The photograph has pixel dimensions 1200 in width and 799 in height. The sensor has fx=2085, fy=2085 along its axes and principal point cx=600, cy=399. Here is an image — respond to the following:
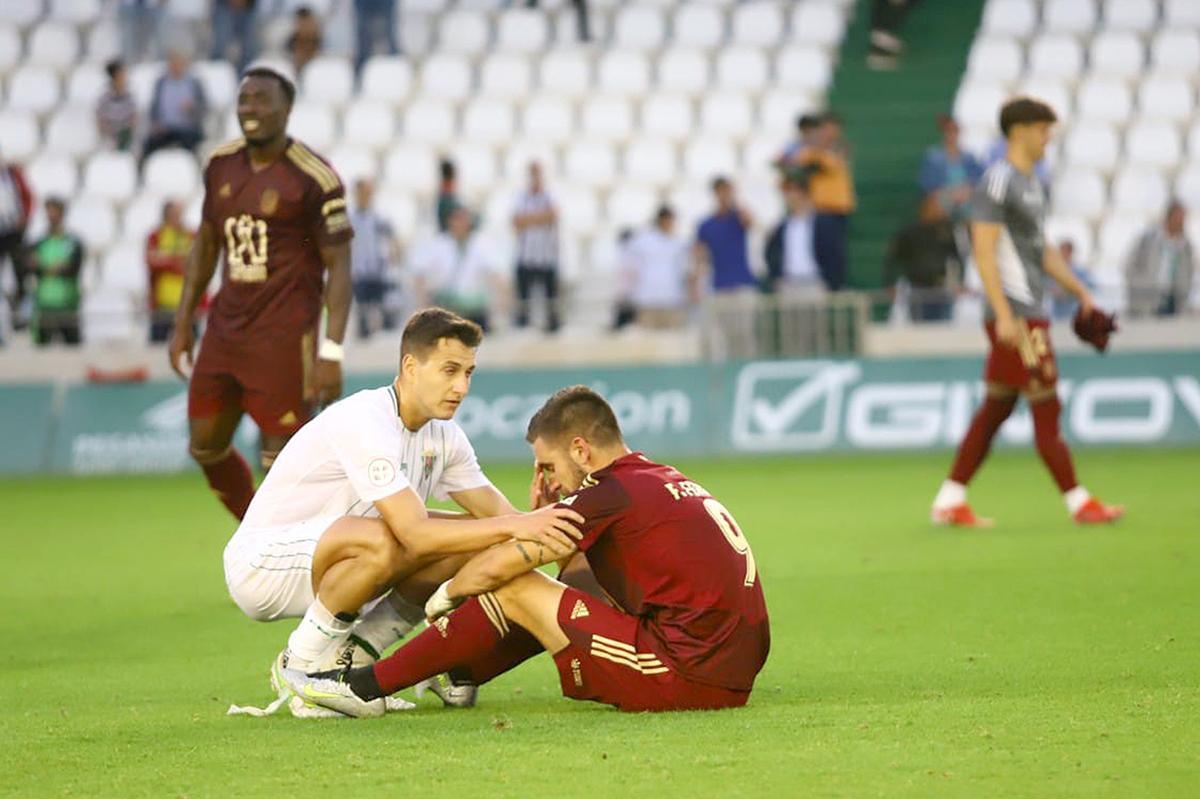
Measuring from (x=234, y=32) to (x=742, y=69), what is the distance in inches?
248

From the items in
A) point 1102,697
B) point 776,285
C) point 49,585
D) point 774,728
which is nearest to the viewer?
point 774,728

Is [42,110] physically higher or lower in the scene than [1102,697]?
higher

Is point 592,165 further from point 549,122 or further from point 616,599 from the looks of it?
point 616,599

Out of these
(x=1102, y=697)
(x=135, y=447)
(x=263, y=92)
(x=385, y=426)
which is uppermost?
(x=263, y=92)

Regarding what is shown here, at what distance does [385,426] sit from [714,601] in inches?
49.6

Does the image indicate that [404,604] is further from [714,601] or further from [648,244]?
[648,244]

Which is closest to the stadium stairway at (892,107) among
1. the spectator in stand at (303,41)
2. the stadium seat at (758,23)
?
the stadium seat at (758,23)

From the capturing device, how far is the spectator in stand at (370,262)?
797 inches

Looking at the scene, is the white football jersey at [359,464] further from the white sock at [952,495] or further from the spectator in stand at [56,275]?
the spectator in stand at [56,275]

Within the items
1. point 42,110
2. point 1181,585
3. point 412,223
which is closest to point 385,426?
point 1181,585

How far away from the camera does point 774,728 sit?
6.26m

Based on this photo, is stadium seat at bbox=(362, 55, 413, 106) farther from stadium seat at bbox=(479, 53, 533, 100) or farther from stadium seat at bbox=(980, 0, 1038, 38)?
stadium seat at bbox=(980, 0, 1038, 38)

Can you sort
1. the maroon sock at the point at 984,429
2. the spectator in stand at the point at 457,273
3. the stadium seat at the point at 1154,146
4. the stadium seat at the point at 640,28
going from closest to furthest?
the maroon sock at the point at 984,429, the spectator in stand at the point at 457,273, the stadium seat at the point at 1154,146, the stadium seat at the point at 640,28

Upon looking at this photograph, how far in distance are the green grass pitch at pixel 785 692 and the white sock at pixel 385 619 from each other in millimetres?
315
